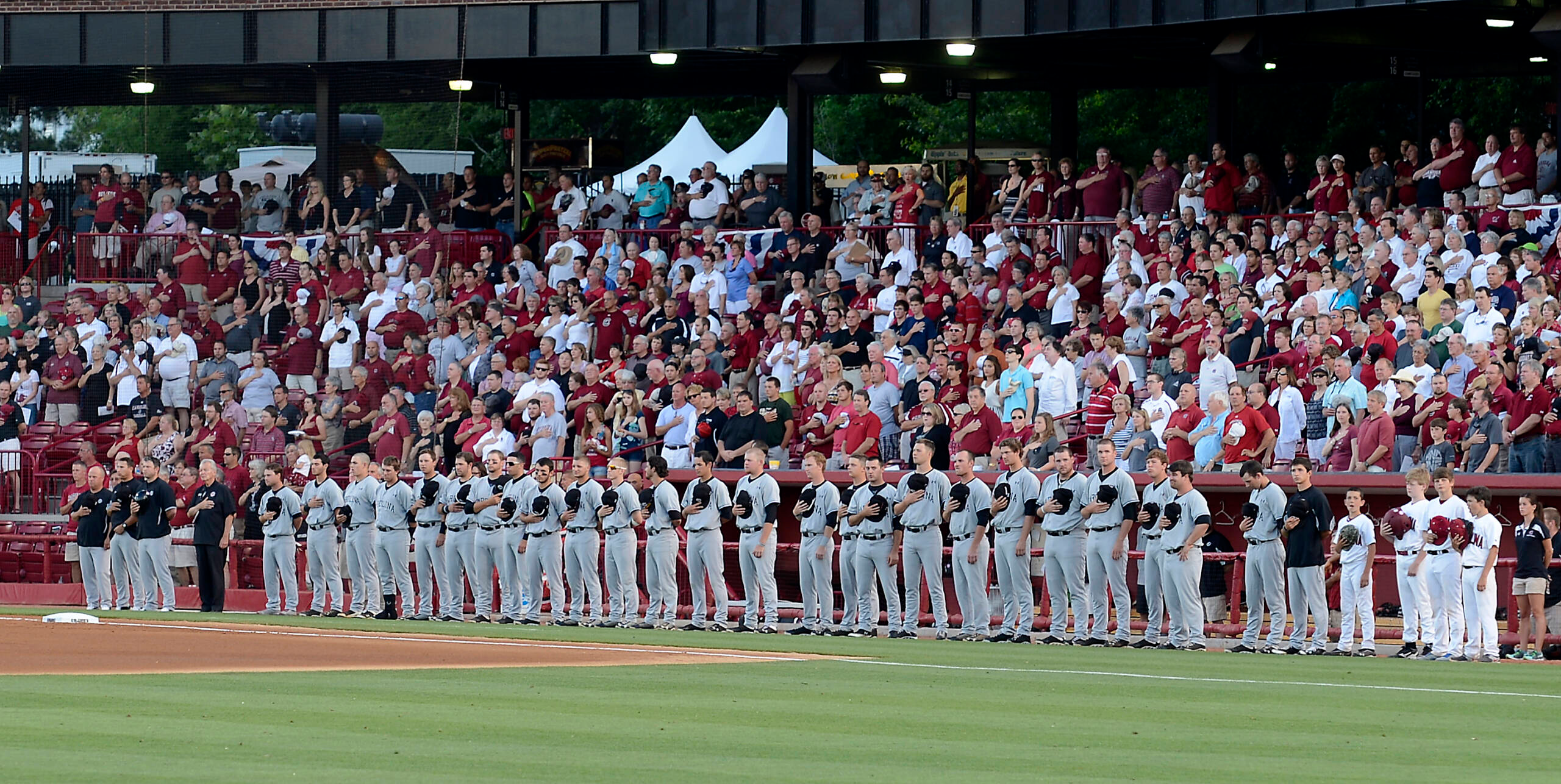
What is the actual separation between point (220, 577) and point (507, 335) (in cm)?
503

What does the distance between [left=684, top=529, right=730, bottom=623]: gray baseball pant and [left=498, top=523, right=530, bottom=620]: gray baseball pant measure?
5.52 ft

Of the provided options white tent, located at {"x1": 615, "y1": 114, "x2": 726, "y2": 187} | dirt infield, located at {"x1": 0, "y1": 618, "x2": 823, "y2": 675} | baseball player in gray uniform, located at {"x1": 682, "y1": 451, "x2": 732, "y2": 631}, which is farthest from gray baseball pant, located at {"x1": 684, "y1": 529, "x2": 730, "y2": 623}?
white tent, located at {"x1": 615, "y1": 114, "x2": 726, "y2": 187}

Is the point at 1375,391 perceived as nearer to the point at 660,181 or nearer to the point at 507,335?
the point at 507,335

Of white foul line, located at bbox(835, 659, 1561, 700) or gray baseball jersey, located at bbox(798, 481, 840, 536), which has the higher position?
gray baseball jersey, located at bbox(798, 481, 840, 536)

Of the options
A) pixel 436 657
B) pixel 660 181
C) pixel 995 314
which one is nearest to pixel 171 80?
pixel 660 181

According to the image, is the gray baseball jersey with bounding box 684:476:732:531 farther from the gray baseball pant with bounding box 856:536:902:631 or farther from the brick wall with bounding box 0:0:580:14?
the brick wall with bounding box 0:0:580:14

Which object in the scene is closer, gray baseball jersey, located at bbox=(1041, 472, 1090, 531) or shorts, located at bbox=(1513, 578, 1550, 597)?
shorts, located at bbox=(1513, 578, 1550, 597)

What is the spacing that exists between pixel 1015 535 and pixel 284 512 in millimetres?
8205

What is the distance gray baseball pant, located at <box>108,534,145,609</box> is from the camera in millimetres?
22844

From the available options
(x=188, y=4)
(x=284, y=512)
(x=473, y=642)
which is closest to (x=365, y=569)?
(x=284, y=512)

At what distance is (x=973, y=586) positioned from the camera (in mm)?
18578

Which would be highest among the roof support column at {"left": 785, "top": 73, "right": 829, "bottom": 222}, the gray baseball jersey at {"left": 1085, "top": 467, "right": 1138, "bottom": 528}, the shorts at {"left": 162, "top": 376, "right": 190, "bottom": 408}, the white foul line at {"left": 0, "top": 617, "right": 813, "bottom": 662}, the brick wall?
the brick wall

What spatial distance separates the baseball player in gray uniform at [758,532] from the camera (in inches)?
774

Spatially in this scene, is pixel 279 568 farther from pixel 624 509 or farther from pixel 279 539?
pixel 624 509
